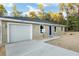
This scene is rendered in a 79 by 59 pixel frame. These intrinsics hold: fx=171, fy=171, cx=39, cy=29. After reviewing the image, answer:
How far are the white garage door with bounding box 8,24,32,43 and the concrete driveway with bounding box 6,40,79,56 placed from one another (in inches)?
8.9

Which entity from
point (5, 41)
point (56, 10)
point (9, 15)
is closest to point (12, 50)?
point (5, 41)

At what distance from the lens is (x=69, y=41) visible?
17.3 ft

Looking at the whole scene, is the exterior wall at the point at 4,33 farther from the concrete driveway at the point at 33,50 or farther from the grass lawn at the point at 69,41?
the grass lawn at the point at 69,41

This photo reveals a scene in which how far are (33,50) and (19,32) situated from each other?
776mm

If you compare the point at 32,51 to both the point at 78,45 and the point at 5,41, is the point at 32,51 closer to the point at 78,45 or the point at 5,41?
the point at 5,41

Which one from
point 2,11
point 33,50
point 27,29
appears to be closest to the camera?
point 33,50

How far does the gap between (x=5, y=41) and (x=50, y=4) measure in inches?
Answer: 70.2

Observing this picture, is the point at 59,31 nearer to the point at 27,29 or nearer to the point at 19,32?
the point at 27,29

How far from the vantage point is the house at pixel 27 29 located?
5.29 metres

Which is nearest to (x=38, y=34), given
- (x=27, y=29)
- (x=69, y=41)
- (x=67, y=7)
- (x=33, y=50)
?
(x=27, y=29)

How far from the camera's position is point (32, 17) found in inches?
210

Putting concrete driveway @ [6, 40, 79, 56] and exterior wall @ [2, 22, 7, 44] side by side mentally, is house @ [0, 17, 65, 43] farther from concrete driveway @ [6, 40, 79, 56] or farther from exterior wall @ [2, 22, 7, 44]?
concrete driveway @ [6, 40, 79, 56]

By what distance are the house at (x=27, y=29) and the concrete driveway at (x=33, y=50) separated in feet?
0.73

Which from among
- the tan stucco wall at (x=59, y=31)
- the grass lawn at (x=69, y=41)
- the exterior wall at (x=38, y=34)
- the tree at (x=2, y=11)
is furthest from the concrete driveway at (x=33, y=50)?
the tree at (x=2, y=11)
